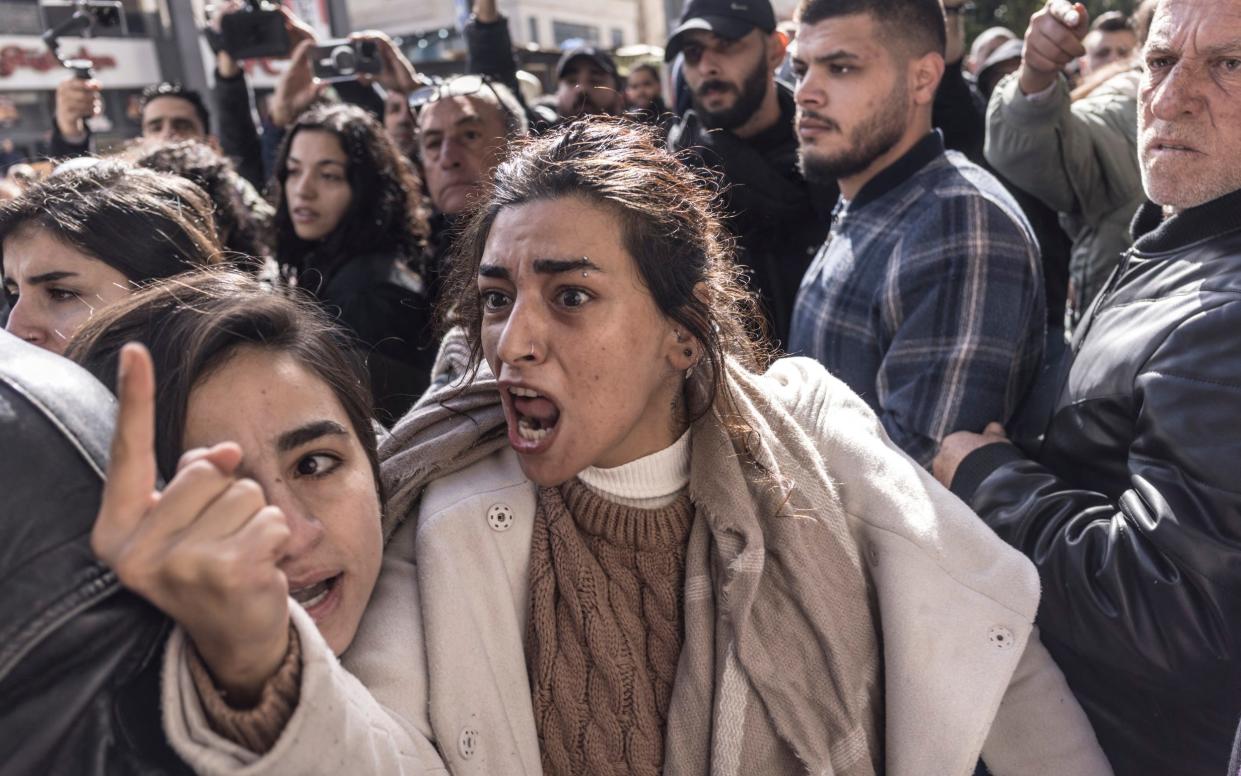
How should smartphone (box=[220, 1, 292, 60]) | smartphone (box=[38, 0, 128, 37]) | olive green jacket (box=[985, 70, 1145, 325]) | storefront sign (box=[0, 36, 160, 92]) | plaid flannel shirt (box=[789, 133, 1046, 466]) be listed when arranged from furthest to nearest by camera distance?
storefront sign (box=[0, 36, 160, 92]), smartphone (box=[220, 1, 292, 60]), smartphone (box=[38, 0, 128, 37]), olive green jacket (box=[985, 70, 1145, 325]), plaid flannel shirt (box=[789, 133, 1046, 466])

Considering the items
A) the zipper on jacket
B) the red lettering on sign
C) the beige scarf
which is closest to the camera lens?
the beige scarf

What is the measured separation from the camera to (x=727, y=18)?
142 inches

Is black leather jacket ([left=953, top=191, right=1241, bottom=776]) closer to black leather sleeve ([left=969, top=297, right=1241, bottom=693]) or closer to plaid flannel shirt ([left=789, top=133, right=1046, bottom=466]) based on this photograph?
black leather sleeve ([left=969, top=297, right=1241, bottom=693])

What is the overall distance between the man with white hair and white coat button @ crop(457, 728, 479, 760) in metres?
1.05

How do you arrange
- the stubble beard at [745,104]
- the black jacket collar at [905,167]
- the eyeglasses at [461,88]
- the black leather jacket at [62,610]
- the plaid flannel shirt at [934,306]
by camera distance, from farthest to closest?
the eyeglasses at [461,88] < the stubble beard at [745,104] < the black jacket collar at [905,167] < the plaid flannel shirt at [934,306] < the black leather jacket at [62,610]

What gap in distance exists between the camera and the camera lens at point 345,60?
5164 millimetres

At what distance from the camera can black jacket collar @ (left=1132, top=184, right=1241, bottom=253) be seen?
166 cm

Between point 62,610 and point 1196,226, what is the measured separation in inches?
73.8

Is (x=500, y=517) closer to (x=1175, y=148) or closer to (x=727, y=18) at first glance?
(x=1175, y=148)

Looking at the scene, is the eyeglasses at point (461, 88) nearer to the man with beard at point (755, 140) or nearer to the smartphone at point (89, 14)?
the man with beard at point (755, 140)

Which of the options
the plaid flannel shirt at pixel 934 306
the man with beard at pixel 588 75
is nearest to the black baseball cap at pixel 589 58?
the man with beard at pixel 588 75

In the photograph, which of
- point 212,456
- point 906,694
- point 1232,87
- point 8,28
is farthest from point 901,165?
point 8,28

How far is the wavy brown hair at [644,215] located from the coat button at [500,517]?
1.30 ft

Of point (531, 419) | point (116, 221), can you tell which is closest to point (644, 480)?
point (531, 419)
